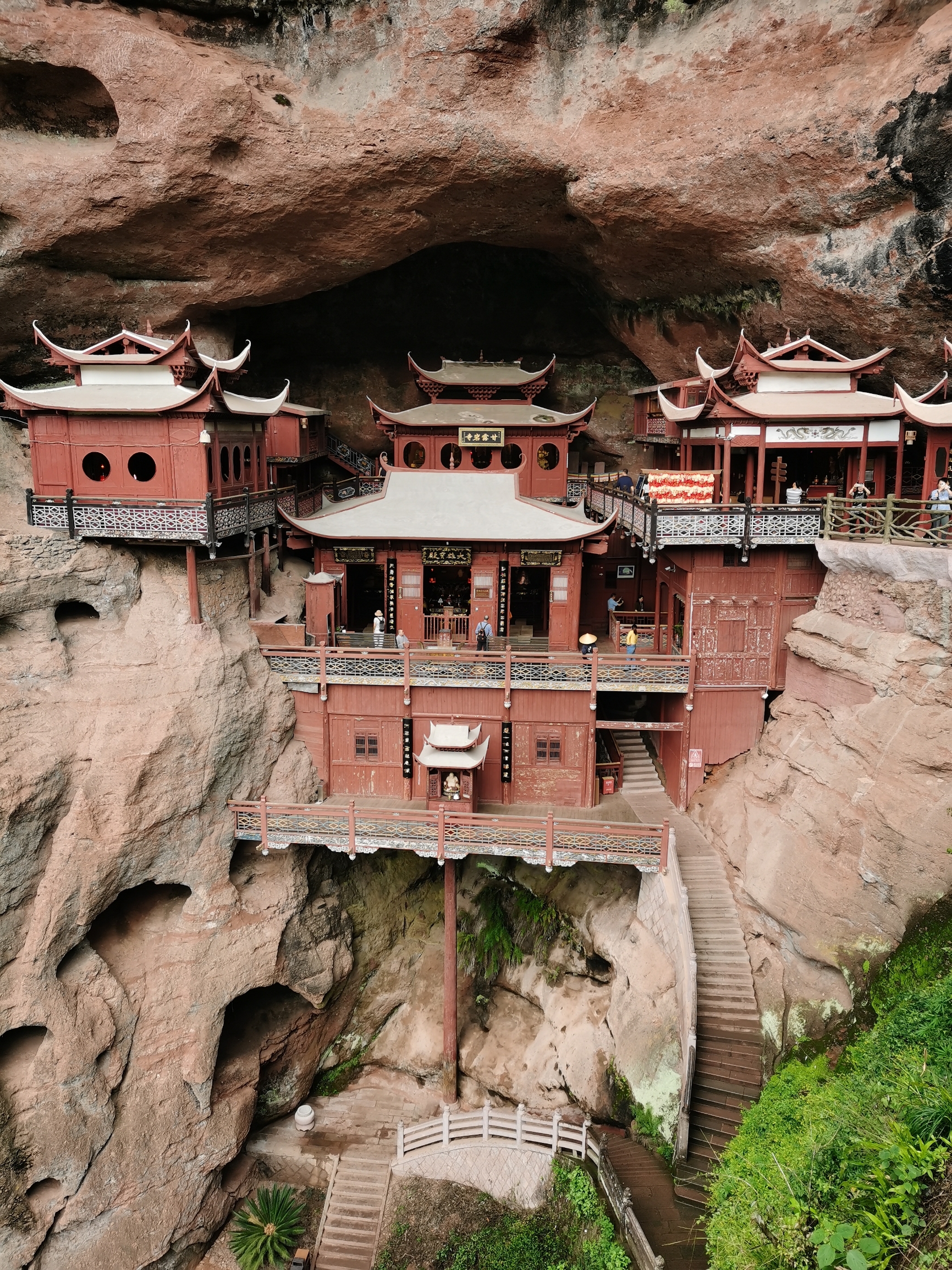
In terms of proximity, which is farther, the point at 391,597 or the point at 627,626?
the point at 627,626

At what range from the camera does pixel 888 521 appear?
20203mm

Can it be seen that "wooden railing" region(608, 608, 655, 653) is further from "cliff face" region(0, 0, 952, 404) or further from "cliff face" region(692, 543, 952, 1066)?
"cliff face" region(0, 0, 952, 404)

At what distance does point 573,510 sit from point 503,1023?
15.2 metres

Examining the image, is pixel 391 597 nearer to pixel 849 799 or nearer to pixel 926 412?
pixel 849 799

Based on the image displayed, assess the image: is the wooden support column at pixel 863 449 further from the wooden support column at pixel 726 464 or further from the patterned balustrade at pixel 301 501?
the patterned balustrade at pixel 301 501

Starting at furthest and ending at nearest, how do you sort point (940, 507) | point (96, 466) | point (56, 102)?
point (56, 102) < point (96, 466) < point (940, 507)

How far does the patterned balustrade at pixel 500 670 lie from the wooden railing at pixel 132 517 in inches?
150

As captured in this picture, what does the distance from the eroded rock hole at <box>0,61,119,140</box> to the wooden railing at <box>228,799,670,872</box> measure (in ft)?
62.4

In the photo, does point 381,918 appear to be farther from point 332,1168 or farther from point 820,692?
point 820,692

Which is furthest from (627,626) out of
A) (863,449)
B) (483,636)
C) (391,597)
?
(863,449)

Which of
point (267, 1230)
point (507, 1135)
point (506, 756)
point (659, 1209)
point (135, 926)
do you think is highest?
point (506, 756)

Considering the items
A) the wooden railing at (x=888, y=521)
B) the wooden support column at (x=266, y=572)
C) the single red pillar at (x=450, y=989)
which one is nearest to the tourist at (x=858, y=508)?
the wooden railing at (x=888, y=521)

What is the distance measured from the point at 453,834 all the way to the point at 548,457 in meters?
15.2

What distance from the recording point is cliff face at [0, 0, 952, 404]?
21562 mm
